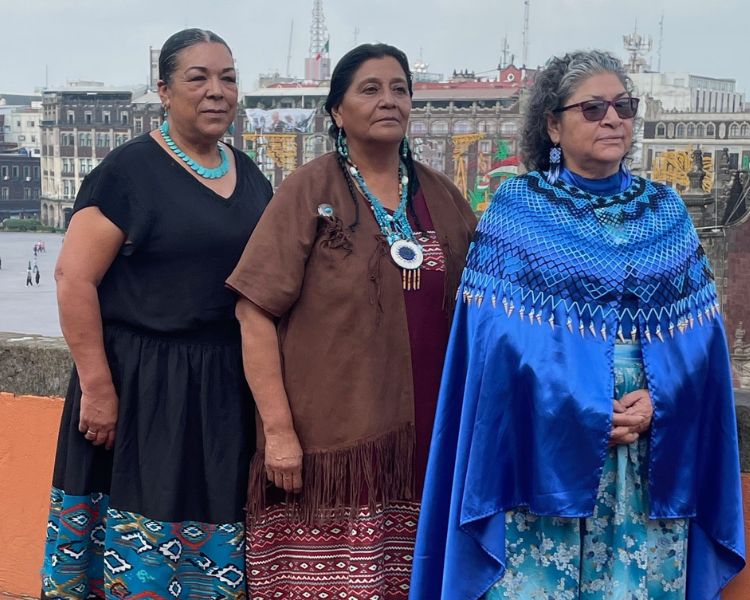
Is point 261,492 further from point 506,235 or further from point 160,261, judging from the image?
point 506,235

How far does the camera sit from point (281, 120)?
5922cm

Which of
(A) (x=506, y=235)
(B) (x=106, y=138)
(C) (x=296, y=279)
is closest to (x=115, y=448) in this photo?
(C) (x=296, y=279)

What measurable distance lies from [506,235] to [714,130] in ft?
171

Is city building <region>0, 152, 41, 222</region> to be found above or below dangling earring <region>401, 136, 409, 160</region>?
below

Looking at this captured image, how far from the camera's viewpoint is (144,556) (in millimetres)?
2455

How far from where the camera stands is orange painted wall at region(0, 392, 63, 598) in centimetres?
312

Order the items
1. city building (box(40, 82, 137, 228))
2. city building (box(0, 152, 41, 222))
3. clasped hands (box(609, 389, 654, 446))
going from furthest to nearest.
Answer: city building (box(0, 152, 41, 222)), city building (box(40, 82, 137, 228)), clasped hands (box(609, 389, 654, 446))

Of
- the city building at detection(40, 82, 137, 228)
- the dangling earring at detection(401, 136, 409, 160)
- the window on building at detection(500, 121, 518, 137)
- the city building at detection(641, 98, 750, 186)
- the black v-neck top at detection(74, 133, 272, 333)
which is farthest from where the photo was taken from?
the city building at detection(40, 82, 137, 228)

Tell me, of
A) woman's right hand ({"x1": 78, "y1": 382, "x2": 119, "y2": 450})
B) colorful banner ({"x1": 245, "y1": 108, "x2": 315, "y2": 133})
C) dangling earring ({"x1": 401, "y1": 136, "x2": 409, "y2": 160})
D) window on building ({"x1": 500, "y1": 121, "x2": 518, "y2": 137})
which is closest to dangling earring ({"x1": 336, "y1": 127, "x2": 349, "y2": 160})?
dangling earring ({"x1": 401, "y1": 136, "x2": 409, "y2": 160})

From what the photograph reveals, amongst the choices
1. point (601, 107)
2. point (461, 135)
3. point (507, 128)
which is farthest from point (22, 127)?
point (601, 107)

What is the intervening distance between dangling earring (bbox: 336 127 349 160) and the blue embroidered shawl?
0.40 metres

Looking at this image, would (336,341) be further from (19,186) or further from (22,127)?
(22,127)

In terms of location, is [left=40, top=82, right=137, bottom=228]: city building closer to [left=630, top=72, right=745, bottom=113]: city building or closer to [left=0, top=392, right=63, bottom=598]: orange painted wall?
[left=630, top=72, right=745, bottom=113]: city building

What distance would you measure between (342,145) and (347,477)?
76cm
